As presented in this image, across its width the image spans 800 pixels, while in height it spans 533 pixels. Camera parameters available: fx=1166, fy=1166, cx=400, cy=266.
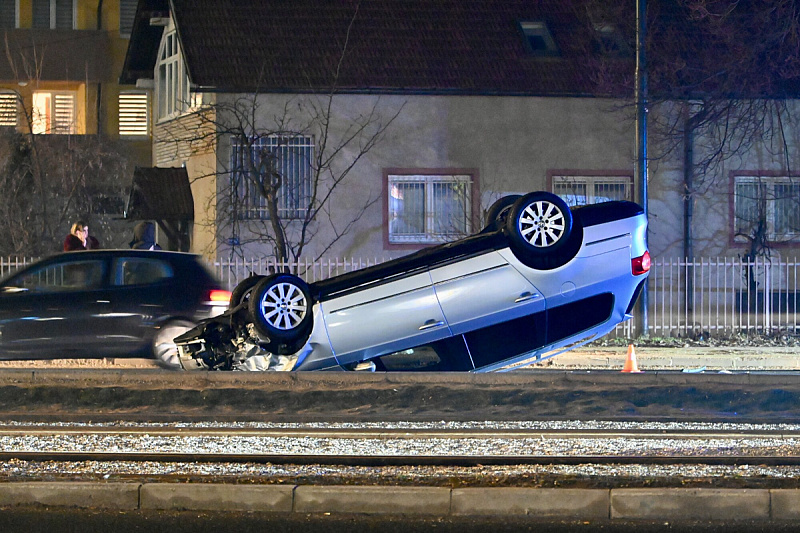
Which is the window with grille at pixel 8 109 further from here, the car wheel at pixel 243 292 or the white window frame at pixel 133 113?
the car wheel at pixel 243 292

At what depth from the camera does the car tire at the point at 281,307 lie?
10500 mm

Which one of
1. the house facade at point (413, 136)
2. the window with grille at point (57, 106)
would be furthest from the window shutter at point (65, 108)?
the house facade at point (413, 136)

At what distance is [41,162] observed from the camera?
93.7 ft

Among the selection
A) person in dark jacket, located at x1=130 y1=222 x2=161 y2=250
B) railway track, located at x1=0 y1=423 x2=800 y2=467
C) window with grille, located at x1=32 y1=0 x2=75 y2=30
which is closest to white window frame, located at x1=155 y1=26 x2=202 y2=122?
person in dark jacket, located at x1=130 y1=222 x2=161 y2=250

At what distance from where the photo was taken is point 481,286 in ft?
34.6

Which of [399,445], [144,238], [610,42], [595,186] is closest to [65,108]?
[610,42]

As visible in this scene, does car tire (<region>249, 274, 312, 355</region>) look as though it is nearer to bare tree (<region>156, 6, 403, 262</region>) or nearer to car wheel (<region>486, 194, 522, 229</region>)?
car wheel (<region>486, 194, 522, 229</region>)

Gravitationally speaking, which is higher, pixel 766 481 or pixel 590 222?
pixel 590 222

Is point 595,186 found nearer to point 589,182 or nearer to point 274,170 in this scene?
point 589,182

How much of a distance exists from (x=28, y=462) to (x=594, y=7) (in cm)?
1748

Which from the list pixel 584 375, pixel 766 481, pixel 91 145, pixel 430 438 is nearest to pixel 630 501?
pixel 766 481

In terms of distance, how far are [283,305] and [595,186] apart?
1385 cm

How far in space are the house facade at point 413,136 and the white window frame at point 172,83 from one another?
46.1 inches

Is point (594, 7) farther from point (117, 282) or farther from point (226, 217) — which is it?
point (117, 282)
